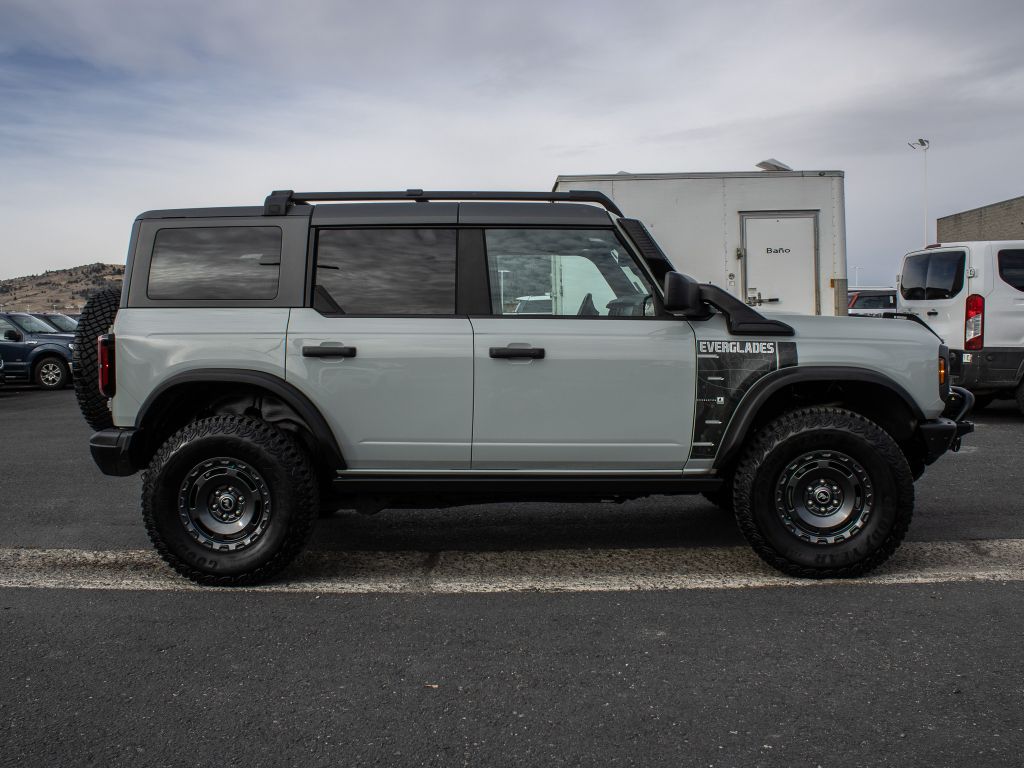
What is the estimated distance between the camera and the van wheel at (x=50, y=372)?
1791 cm

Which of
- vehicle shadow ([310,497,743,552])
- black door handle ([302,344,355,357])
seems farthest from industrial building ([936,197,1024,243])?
black door handle ([302,344,355,357])

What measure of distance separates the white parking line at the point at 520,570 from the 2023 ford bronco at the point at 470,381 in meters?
0.24

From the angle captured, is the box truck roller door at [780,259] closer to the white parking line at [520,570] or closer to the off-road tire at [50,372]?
the white parking line at [520,570]

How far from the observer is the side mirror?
4.32m

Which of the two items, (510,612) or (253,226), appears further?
(253,226)

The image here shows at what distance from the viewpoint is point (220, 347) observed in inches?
177

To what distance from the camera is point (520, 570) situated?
4742 millimetres

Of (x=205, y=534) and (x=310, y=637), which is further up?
(x=205, y=534)

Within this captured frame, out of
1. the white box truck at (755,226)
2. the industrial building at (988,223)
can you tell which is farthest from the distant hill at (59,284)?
the white box truck at (755,226)

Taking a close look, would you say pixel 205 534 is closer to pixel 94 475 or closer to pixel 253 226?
pixel 253 226

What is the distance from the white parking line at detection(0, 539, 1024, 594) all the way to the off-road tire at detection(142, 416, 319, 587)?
157mm

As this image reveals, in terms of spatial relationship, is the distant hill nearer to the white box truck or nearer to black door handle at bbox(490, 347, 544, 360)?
the white box truck

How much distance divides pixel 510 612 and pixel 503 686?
798mm

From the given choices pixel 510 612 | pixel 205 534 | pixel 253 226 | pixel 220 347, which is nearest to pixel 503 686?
pixel 510 612
